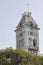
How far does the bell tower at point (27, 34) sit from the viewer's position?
76.8m

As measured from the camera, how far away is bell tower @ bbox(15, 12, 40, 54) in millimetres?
76812

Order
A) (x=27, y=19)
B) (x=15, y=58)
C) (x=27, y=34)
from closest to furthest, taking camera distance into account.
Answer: (x=15, y=58)
(x=27, y=34)
(x=27, y=19)

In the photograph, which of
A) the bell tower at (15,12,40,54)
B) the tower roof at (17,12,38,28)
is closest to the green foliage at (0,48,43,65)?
the bell tower at (15,12,40,54)

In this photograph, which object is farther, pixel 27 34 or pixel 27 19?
pixel 27 19

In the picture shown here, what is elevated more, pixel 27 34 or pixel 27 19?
pixel 27 19

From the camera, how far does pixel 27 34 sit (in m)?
77.5

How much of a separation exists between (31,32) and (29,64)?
27.6m

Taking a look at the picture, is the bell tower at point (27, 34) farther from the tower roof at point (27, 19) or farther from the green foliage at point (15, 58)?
the green foliage at point (15, 58)

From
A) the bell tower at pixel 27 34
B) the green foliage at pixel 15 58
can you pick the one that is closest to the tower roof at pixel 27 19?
the bell tower at pixel 27 34

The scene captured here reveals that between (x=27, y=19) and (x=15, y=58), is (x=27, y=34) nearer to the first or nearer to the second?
(x=27, y=19)

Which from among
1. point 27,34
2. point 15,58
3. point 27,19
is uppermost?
point 27,19

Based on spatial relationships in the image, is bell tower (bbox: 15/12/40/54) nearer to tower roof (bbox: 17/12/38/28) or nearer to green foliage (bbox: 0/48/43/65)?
tower roof (bbox: 17/12/38/28)

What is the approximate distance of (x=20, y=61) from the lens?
50.9 m

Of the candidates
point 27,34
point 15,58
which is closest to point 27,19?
point 27,34
